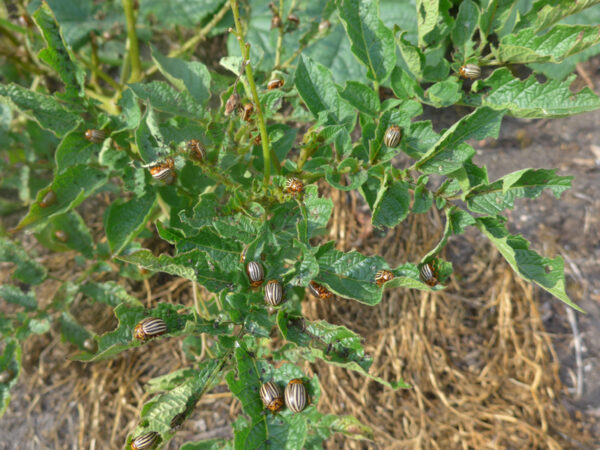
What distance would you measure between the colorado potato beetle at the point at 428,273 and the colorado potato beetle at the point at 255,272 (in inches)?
16.3

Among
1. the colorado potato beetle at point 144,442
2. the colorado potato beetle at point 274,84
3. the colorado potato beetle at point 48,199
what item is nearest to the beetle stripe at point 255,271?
the colorado potato beetle at point 144,442

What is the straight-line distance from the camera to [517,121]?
8.68ft

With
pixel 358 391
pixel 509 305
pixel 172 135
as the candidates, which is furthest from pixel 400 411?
pixel 172 135

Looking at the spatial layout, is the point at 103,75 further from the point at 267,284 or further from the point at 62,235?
the point at 267,284

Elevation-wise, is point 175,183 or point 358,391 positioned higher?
point 175,183

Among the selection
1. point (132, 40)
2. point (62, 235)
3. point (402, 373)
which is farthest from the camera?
point (402, 373)

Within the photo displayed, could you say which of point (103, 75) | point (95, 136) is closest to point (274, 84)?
point (95, 136)

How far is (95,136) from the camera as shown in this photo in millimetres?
1292

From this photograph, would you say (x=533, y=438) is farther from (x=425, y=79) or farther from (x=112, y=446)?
(x=112, y=446)

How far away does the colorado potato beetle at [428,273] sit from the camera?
3.77 feet

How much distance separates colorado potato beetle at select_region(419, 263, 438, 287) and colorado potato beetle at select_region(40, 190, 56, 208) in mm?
1058

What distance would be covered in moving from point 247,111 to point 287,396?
2.37 feet

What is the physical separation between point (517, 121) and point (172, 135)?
7.16 feet

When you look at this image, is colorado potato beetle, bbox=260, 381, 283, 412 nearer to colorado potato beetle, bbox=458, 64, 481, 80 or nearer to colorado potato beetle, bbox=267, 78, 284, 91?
colorado potato beetle, bbox=267, 78, 284, 91
